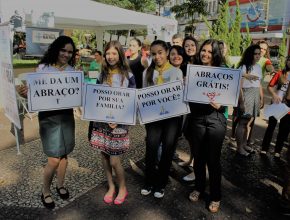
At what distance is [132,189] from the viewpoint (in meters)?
3.83

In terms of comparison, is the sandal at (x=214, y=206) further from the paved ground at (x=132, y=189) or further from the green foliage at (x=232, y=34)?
the green foliage at (x=232, y=34)

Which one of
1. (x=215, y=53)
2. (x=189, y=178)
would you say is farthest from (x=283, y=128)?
(x=215, y=53)

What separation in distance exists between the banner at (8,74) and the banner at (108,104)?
137 cm

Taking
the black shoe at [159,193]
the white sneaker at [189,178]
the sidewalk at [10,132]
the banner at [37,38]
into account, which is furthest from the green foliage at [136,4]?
the black shoe at [159,193]

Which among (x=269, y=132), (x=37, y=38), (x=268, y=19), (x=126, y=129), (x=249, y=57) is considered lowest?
(x=269, y=132)

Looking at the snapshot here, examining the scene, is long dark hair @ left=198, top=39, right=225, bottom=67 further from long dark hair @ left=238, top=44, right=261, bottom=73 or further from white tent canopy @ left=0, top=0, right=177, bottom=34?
white tent canopy @ left=0, top=0, right=177, bottom=34

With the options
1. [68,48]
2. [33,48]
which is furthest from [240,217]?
[33,48]

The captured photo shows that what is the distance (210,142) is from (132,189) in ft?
4.17

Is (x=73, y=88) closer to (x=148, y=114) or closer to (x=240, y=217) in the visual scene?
(x=148, y=114)

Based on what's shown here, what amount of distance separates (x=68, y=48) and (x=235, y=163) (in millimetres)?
3132

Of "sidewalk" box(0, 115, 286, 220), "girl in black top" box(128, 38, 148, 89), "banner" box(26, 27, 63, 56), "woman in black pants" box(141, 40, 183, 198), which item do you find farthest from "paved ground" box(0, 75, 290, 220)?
"banner" box(26, 27, 63, 56)

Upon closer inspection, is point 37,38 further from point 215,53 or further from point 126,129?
point 215,53

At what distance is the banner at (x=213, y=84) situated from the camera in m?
3.10

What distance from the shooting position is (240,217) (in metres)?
3.25
